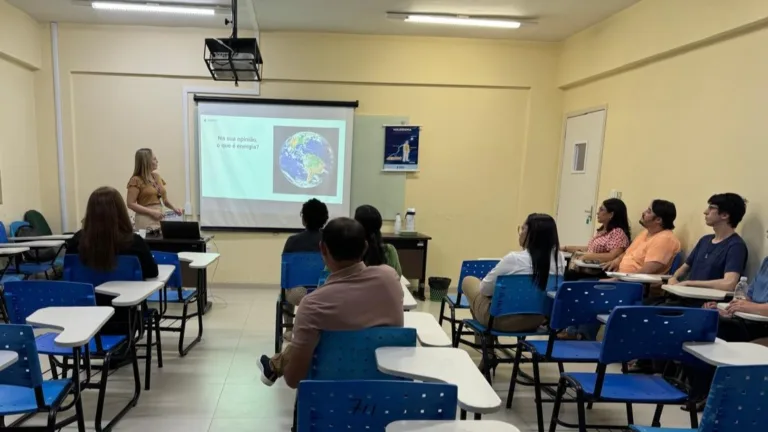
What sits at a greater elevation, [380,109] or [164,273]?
[380,109]

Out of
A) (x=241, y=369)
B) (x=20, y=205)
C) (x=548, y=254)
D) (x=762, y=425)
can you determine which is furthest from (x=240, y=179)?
(x=762, y=425)

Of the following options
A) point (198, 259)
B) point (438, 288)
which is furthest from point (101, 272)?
point (438, 288)

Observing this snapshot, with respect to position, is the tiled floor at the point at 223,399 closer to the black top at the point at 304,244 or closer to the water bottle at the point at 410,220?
the black top at the point at 304,244

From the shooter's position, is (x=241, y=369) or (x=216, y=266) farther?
(x=216, y=266)

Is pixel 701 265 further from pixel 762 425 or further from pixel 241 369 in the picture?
pixel 241 369

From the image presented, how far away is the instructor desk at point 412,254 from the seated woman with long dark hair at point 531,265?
2330mm

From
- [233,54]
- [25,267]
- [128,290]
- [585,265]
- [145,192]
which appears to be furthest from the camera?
[145,192]

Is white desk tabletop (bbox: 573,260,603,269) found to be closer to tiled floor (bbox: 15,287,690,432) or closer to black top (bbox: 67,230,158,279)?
tiled floor (bbox: 15,287,690,432)

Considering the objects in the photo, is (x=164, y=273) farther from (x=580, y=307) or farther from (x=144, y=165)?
(x=580, y=307)

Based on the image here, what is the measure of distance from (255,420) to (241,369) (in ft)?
2.25

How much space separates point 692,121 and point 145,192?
507cm

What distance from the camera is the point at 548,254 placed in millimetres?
2568

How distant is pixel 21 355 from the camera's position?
5.06ft

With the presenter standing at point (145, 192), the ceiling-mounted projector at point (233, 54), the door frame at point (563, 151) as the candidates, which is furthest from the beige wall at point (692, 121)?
the presenter standing at point (145, 192)
